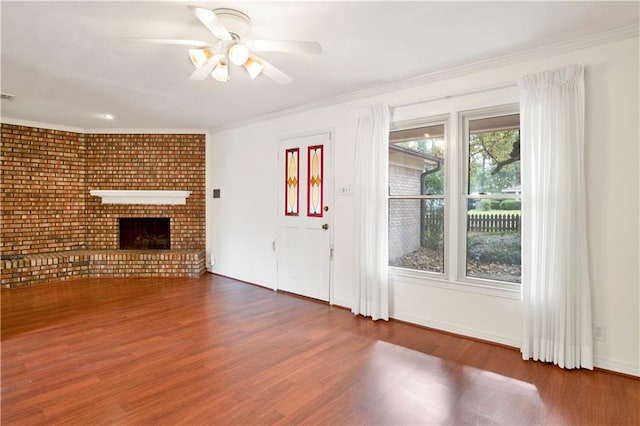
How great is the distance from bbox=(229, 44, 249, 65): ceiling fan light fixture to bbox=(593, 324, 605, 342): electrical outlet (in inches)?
130

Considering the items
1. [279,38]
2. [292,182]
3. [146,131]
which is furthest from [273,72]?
[146,131]

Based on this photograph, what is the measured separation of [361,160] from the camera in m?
3.80

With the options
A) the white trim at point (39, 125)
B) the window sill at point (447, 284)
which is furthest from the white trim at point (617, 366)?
the white trim at point (39, 125)

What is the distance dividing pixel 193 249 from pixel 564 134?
550cm

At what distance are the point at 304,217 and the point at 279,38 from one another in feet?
7.90

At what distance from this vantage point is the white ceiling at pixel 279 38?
2.25m

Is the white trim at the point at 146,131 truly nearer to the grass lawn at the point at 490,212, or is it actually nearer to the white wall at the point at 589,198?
the white wall at the point at 589,198

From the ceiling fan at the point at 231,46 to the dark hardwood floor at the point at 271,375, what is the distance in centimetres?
226

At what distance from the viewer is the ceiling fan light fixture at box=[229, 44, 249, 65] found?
2.35 meters

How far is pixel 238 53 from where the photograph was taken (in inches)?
93.2

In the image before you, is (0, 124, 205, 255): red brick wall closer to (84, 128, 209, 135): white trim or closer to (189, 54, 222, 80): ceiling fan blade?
(84, 128, 209, 135): white trim

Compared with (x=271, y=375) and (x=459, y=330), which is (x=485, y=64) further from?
(x=271, y=375)

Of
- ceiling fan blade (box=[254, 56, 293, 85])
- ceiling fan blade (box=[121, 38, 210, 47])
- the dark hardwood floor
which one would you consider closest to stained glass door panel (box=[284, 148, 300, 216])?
the dark hardwood floor

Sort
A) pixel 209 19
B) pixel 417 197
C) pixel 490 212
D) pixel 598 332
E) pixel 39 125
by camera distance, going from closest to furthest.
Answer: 1. pixel 209 19
2. pixel 598 332
3. pixel 490 212
4. pixel 417 197
5. pixel 39 125
